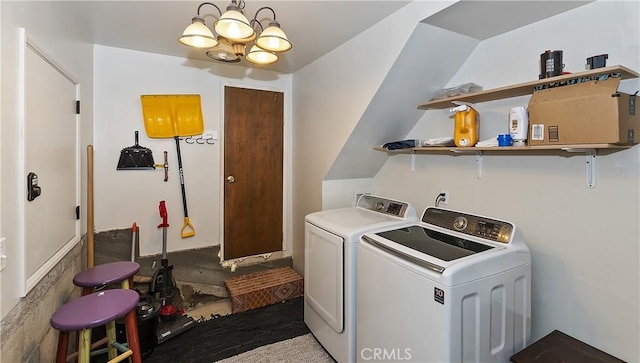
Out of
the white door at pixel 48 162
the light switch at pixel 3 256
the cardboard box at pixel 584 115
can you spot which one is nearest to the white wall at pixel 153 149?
the white door at pixel 48 162

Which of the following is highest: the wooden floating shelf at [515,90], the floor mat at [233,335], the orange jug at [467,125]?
the wooden floating shelf at [515,90]

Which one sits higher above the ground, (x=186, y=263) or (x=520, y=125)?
(x=520, y=125)

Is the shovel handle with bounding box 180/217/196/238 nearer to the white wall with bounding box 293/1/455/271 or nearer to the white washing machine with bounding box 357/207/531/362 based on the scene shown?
the white wall with bounding box 293/1/455/271

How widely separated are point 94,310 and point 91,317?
59 millimetres

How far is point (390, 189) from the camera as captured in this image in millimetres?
2938

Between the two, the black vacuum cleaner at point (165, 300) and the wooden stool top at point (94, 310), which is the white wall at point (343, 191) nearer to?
the black vacuum cleaner at point (165, 300)

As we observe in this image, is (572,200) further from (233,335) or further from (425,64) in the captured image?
(233,335)

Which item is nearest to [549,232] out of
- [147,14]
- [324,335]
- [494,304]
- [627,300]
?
[627,300]

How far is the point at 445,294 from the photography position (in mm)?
1355

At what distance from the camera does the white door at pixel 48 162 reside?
1.43 meters

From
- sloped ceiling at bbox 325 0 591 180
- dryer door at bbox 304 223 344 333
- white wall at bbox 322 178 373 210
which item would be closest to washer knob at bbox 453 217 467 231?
dryer door at bbox 304 223 344 333

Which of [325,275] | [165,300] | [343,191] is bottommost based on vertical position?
[165,300]

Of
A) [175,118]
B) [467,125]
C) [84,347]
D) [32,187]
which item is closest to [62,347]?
[84,347]

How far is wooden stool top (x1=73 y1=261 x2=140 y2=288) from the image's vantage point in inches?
71.4
